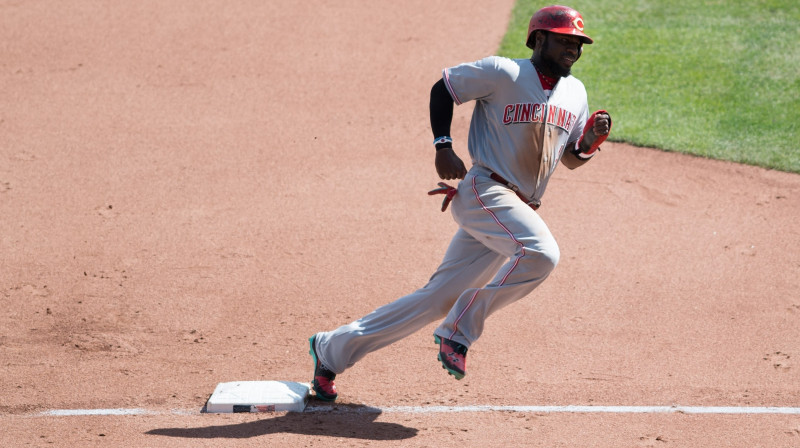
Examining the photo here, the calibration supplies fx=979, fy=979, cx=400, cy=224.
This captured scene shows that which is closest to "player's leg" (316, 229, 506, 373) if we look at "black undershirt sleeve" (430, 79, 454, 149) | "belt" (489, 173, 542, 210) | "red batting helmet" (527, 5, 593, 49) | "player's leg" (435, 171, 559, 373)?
"player's leg" (435, 171, 559, 373)

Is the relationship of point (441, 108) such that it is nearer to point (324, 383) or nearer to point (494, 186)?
point (494, 186)

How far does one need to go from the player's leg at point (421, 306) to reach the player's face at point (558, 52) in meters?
0.95

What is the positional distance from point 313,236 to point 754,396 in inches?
130

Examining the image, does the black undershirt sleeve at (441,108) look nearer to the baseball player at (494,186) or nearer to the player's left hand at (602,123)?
the baseball player at (494,186)

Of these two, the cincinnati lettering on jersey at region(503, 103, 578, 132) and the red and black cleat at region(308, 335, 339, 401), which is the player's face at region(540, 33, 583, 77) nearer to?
the cincinnati lettering on jersey at region(503, 103, 578, 132)

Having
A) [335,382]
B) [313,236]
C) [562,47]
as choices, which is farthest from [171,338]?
[562,47]

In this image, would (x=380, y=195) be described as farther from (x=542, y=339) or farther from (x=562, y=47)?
(x=562, y=47)

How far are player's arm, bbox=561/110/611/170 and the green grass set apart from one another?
3.97 metres

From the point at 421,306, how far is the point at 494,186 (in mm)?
711

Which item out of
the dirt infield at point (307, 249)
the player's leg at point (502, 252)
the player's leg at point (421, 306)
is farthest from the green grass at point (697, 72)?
the player's leg at point (502, 252)

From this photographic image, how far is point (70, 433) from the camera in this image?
4688 mm

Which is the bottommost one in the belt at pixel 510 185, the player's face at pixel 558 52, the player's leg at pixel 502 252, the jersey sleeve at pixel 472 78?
the player's leg at pixel 502 252

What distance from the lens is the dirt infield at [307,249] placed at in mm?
5027

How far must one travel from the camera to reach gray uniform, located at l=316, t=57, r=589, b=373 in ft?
15.1
